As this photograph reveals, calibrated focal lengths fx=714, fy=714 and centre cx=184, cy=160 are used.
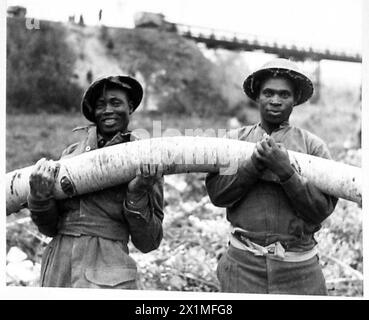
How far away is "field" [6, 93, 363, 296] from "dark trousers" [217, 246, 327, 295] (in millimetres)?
389

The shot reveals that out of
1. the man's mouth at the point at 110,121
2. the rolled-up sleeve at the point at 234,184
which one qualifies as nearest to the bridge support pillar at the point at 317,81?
the rolled-up sleeve at the point at 234,184

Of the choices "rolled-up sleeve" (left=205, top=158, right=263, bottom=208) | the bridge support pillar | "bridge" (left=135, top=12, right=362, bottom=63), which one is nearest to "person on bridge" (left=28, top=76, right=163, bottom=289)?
"rolled-up sleeve" (left=205, top=158, right=263, bottom=208)

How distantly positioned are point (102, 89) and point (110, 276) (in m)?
0.60

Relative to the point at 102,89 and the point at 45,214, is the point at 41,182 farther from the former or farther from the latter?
the point at 102,89

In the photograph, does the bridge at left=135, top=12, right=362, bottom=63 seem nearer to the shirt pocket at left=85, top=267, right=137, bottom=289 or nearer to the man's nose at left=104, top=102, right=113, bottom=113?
the man's nose at left=104, top=102, right=113, bottom=113

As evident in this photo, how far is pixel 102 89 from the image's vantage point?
2.30 m

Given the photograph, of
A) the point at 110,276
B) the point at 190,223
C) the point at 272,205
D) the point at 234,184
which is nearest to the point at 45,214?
the point at 110,276

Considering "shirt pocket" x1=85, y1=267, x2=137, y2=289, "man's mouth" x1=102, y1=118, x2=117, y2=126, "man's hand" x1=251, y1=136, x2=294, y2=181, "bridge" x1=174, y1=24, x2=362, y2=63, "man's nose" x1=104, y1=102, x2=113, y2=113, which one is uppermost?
"bridge" x1=174, y1=24, x2=362, y2=63

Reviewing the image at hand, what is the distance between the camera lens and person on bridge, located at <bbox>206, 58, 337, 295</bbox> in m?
2.22

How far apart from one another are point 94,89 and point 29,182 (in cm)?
36

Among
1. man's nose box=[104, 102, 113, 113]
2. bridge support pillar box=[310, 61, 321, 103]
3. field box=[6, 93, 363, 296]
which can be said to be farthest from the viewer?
bridge support pillar box=[310, 61, 321, 103]

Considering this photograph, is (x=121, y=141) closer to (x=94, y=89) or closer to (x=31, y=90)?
Answer: (x=94, y=89)

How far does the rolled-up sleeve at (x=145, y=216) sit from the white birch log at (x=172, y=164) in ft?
0.31

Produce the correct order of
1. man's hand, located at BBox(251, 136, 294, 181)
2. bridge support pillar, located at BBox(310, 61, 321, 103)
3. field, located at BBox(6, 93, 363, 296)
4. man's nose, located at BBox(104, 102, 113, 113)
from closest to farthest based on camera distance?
1. man's hand, located at BBox(251, 136, 294, 181)
2. man's nose, located at BBox(104, 102, 113, 113)
3. field, located at BBox(6, 93, 363, 296)
4. bridge support pillar, located at BBox(310, 61, 321, 103)
